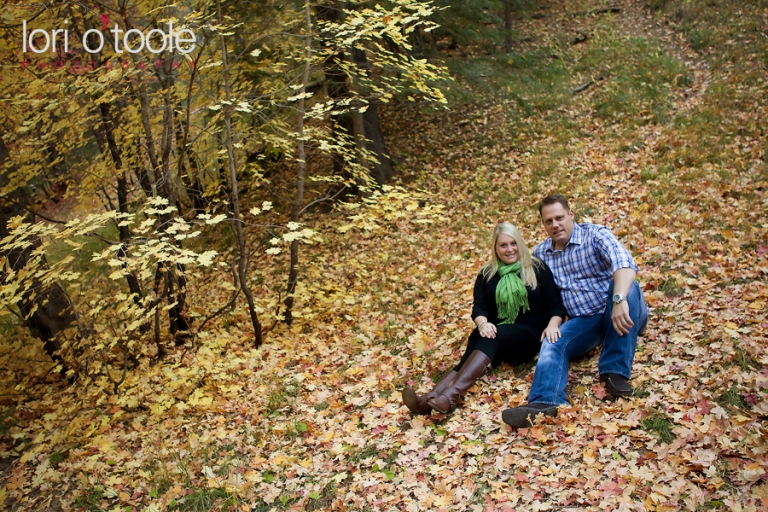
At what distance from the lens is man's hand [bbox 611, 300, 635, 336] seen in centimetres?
365

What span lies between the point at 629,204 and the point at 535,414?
491cm

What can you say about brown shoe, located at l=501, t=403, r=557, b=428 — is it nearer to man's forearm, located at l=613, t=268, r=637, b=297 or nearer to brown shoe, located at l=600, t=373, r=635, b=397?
brown shoe, located at l=600, t=373, r=635, b=397

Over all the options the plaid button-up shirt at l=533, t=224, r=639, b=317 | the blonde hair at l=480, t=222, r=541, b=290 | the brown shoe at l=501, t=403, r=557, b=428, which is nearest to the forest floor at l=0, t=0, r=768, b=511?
the brown shoe at l=501, t=403, r=557, b=428

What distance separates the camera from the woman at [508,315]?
4.30 metres

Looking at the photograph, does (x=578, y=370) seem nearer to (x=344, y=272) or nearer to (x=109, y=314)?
(x=344, y=272)

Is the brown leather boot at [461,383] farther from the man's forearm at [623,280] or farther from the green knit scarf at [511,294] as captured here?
the man's forearm at [623,280]

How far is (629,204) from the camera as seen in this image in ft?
24.8

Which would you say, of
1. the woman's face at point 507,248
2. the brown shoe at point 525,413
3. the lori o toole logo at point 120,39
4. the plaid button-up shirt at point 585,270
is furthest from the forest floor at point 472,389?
the lori o toole logo at point 120,39

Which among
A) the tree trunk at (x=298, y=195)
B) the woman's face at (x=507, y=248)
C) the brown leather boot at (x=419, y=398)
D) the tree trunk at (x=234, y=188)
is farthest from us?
the tree trunk at (x=298, y=195)

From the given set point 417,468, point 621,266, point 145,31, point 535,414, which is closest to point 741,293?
point 621,266

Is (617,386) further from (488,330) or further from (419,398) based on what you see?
(419,398)

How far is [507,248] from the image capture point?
4.41 m

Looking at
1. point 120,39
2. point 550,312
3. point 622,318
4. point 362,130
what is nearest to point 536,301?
point 550,312

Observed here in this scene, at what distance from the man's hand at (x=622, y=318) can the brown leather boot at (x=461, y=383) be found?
1.08 m
